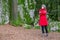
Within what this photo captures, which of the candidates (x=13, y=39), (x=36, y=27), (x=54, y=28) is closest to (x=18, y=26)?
(x=36, y=27)

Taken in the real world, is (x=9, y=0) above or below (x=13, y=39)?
above

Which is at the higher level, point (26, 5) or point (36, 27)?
point (26, 5)

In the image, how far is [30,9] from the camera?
760 inches

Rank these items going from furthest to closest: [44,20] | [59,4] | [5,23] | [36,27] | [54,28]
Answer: [59,4], [5,23], [36,27], [54,28], [44,20]

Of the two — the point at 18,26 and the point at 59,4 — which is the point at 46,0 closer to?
the point at 59,4

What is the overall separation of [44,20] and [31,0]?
292 inches

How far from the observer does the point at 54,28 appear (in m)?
15.4

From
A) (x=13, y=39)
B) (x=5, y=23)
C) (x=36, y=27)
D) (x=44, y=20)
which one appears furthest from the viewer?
(x=5, y=23)

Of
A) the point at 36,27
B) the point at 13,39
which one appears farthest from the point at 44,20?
the point at 36,27

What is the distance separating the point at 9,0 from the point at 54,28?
4.34 meters

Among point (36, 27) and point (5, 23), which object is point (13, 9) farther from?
point (36, 27)

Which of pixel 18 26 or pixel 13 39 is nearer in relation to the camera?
pixel 13 39

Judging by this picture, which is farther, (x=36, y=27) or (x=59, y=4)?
(x=59, y=4)

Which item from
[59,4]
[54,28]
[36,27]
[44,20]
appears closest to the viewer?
[44,20]
